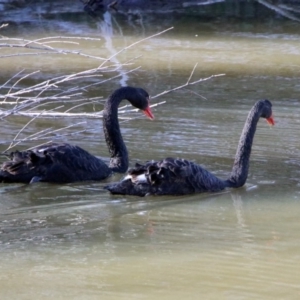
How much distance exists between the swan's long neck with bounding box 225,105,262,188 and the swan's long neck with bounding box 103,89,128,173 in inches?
30.7

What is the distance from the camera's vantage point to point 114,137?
6117mm

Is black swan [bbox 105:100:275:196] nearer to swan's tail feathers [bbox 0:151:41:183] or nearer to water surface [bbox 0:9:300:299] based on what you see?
water surface [bbox 0:9:300:299]

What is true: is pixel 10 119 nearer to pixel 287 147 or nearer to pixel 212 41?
pixel 287 147

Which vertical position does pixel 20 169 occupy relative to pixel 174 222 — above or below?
above

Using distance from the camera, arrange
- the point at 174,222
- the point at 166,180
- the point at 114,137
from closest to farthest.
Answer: the point at 174,222, the point at 166,180, the point at 114,137

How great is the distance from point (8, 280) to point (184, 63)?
6920 mm

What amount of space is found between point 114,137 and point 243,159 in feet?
3.18

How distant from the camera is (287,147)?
6.52 m

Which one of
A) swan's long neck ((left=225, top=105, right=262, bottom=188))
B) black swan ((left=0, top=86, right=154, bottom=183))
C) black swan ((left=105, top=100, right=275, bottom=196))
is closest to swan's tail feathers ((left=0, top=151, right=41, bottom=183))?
black swan ((left=0, top=86, right=154, bottom=183))

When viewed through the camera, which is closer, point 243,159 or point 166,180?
point 166,180

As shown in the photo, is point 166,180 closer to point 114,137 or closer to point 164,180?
point 164,180

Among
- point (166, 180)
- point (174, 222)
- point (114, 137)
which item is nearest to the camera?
point (174, 222)

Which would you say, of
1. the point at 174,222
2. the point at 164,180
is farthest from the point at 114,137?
the point at 174,222

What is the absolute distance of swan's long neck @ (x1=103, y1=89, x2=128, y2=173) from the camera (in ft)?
19.6
